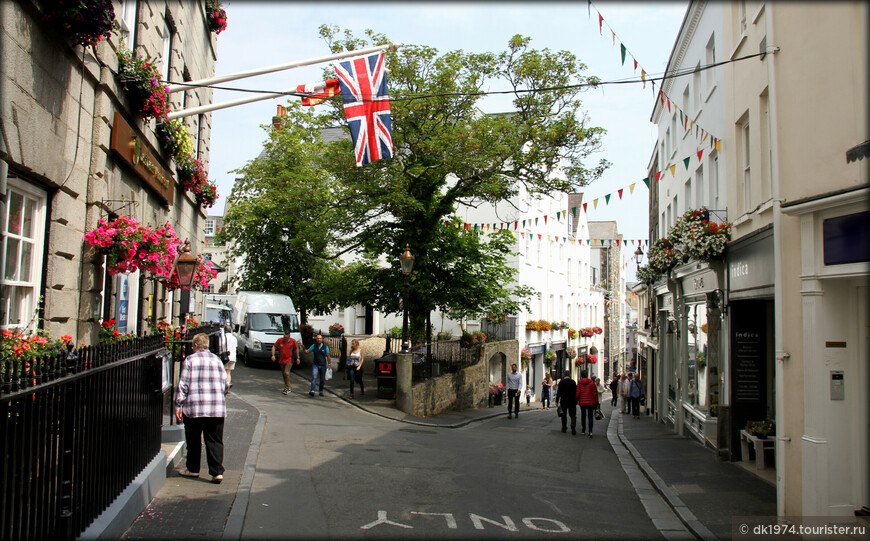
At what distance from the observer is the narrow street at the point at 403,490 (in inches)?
281

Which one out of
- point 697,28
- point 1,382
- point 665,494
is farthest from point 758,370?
point 1,382

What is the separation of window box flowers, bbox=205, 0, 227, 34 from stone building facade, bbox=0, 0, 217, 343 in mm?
5069

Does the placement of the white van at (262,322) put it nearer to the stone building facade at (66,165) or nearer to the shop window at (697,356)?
the stone building facade at (66,165)

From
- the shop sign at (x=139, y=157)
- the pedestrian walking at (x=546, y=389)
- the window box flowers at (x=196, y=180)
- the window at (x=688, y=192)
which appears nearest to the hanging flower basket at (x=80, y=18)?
the shop sign at (x=139, y=157)

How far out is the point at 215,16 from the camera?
17094 millimetres

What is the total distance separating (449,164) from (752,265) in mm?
10862

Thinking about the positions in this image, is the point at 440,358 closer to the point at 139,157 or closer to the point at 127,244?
the point at 139,157

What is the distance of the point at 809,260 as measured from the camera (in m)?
7.75

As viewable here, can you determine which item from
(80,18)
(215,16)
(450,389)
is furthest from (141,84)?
(450,389)

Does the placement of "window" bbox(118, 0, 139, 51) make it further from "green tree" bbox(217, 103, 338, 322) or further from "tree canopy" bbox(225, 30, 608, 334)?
"green tree" bbox(217, 103, 338, 322)

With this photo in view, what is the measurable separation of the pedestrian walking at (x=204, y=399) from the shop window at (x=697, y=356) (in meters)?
10.8

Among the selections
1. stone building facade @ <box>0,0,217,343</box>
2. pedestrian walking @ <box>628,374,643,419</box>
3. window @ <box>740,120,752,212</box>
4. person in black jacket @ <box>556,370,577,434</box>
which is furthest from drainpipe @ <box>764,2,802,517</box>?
pedestrian walking @ <box>628,374,643,419</box>

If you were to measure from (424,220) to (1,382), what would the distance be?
1872 centimetres

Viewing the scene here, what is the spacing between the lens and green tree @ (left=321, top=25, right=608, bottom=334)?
20219 mm
